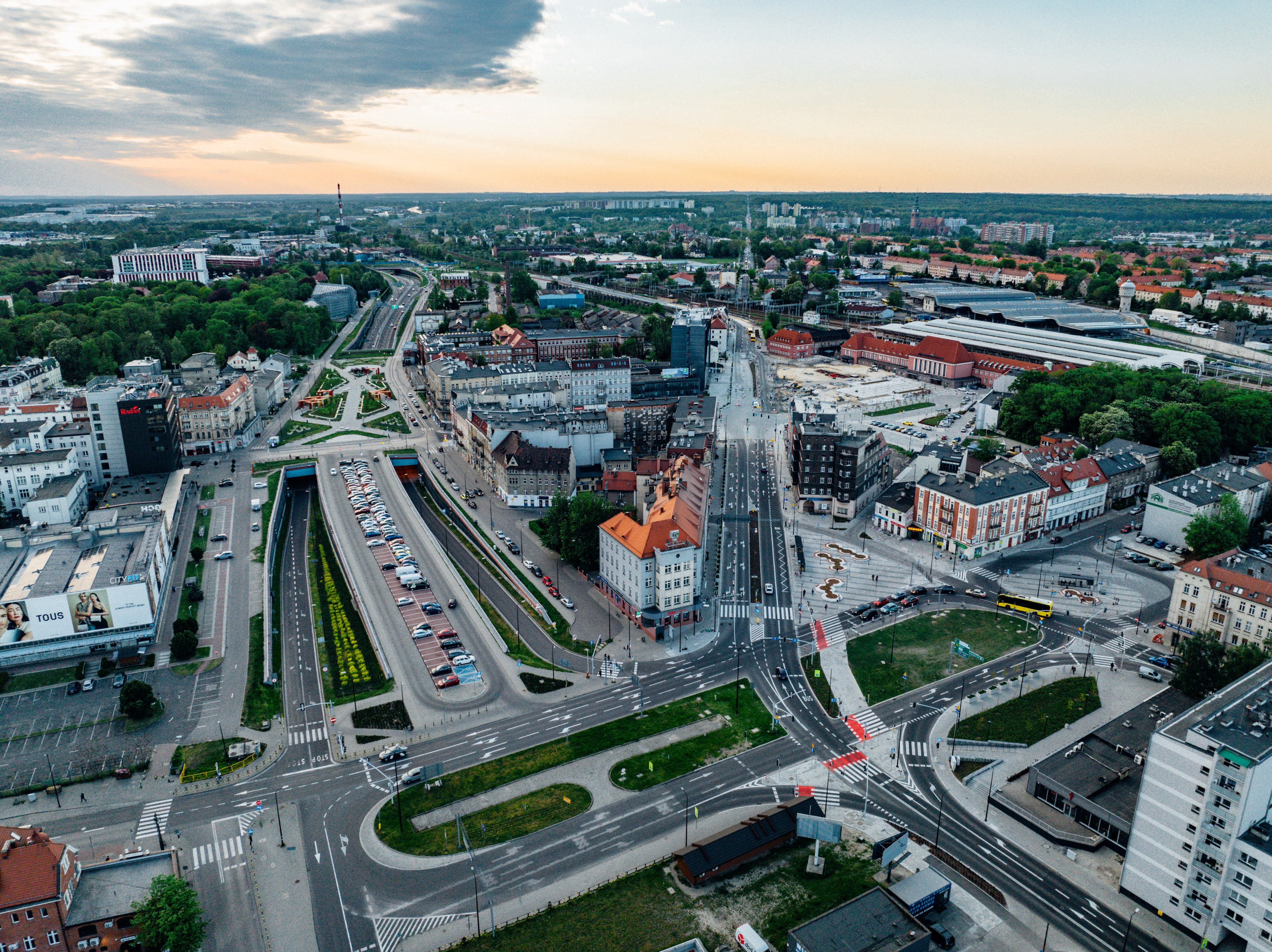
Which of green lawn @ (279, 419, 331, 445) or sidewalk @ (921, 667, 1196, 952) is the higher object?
green lawn @ (279, 419, 331, 445)

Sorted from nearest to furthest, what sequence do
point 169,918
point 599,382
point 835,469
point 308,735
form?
A: point 169,918 → point 308,735 → point 835,469 → point 599,382

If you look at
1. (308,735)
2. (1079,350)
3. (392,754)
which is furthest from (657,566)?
(1079,350)

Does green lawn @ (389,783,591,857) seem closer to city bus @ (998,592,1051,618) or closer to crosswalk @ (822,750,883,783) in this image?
crosswalk @ (822,750,883,783)

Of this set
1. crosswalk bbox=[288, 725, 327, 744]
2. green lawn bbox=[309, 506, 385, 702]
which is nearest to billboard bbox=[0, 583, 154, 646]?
green lawn bbox=[309, 506, 385, 702]

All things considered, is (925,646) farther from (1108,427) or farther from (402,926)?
(1108,427)

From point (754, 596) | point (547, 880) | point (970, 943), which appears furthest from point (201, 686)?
point (970, 943)

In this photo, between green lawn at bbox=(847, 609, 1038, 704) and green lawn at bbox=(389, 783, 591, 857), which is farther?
green lawn at bbox=(847, 609, 1038, 704)
